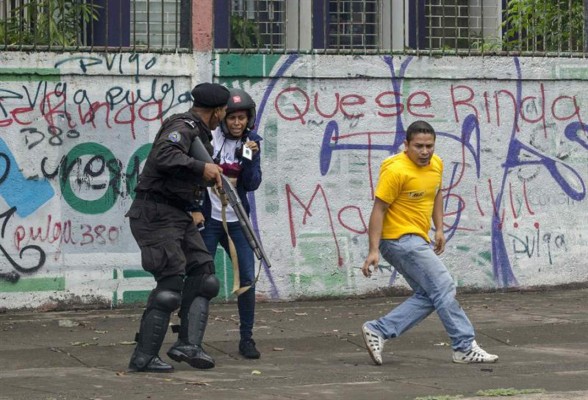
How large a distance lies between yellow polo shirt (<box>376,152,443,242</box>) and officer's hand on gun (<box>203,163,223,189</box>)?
1.20 metres

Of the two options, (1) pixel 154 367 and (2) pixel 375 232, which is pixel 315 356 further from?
(1) pixel 154 367

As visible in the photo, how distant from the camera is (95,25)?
35.8ft

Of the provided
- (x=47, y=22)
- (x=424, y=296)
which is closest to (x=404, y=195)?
(x=424, y=296)

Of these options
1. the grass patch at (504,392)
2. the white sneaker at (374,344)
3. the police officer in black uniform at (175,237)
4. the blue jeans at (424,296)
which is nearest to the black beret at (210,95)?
the police officer in black uniform at (175,237)

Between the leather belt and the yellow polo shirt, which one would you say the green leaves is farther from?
the leather belt

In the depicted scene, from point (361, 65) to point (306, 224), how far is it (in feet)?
4.65

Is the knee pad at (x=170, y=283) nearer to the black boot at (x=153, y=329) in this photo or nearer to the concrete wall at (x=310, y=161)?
the black boot at (x=153, y=329)

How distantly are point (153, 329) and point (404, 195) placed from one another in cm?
182

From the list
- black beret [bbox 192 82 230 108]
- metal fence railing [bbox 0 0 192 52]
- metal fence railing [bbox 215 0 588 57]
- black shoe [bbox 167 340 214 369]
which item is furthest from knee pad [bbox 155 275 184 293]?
metal fence railing [bbox 215 0 588 57]

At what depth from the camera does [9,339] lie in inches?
376

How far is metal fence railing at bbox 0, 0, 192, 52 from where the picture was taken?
1080 cm

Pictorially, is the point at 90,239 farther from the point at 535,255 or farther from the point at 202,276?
the point at 535,255

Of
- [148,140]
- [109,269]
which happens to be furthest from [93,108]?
[109,269]

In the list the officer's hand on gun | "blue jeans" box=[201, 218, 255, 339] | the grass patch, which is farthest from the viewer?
"blue jeans" box=[201, 218, 255, 339]
